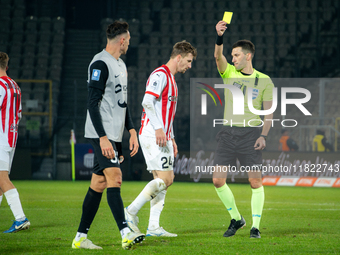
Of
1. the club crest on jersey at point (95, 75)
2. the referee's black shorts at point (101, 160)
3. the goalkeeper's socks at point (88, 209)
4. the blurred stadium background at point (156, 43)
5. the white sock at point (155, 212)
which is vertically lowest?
the white sock at point (155, 212)

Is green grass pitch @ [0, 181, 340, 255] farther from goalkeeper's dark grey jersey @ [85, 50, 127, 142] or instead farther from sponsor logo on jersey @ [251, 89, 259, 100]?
sponsor logo on jersey @ [251, 89, 259, 100]

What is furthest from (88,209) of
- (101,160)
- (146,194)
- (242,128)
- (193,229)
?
(242,128)

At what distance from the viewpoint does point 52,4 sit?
73.2ft

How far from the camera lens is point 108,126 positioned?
3.95m

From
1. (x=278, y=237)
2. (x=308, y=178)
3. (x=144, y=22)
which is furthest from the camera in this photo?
(x=144, y=22)

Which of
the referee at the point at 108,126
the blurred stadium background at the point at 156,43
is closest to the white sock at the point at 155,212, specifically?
the referee at the point at 108,126

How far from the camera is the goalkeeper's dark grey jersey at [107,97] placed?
384 cm

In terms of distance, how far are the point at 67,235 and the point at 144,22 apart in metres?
17.9

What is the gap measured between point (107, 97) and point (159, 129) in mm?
641

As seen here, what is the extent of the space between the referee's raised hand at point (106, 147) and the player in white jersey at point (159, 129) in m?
0.65

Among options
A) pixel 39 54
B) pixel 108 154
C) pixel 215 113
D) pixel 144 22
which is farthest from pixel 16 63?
pixel 108 154

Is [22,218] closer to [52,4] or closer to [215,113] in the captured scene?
[215,113]

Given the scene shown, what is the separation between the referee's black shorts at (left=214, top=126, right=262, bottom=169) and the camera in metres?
5.08

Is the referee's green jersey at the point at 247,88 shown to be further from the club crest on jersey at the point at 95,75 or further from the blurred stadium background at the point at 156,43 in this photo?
the blurred stadium background at the point at 156,43
